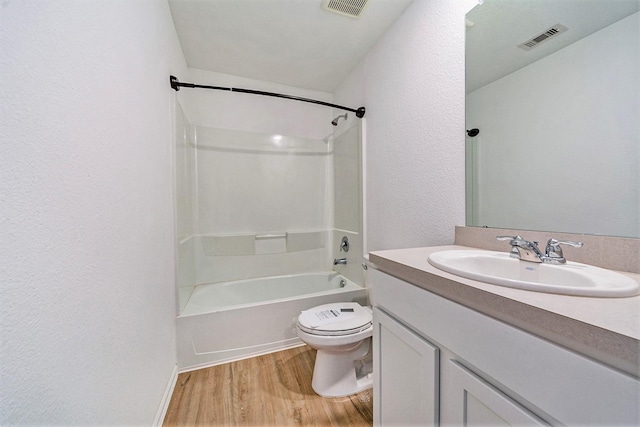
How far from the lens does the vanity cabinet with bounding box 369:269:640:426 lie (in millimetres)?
375

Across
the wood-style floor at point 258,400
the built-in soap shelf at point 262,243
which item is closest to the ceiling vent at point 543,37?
the wood-style floor at point 258,400

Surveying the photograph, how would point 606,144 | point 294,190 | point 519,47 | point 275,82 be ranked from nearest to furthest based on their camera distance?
point 606,144 < point 519,47 < point 275,82 < point 294,190

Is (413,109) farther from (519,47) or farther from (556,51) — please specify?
(556,51)

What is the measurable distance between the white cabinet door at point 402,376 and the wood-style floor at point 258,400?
1.17 ft

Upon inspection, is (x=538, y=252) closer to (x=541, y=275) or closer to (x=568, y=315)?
(x=541, y=275)

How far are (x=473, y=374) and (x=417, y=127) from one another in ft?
4.11

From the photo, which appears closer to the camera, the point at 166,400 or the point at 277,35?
the point at 166,400

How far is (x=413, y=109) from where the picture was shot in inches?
55.7

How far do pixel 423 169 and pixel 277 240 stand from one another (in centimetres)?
160

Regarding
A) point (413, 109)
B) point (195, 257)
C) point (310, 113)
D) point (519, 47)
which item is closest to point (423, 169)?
point (413, 109)

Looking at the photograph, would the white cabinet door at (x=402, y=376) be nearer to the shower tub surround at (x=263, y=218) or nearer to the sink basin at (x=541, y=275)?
the sink basin at (x=541, y=275)

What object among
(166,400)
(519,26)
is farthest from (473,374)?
(166,400)

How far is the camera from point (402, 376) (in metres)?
0.80

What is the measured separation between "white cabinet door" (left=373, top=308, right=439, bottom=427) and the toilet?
35 centimetres
